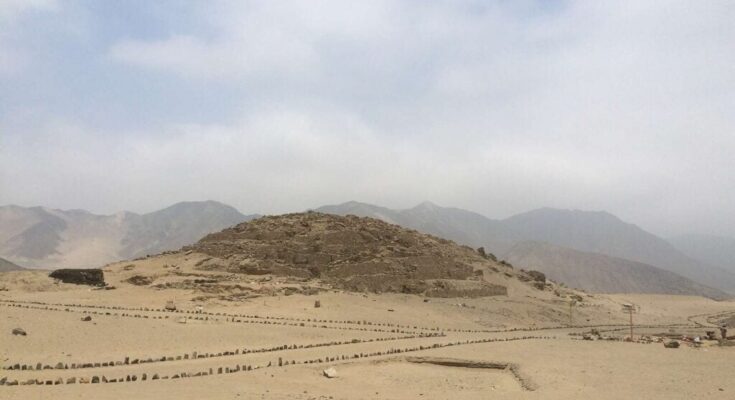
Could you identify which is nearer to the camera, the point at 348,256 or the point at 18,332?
the point at 18,332

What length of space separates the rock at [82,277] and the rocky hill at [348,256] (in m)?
5.45

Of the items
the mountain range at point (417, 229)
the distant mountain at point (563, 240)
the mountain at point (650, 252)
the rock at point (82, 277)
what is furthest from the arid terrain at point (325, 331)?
the mountain at point (650, 252)

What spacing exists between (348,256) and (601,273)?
83.7 metres

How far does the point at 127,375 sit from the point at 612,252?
18312 cm

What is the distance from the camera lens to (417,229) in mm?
133500

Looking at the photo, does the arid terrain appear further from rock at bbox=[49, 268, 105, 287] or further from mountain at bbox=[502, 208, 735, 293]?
mountain at bbox=[502, 208, 735, 293]

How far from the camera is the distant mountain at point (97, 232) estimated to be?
390ft

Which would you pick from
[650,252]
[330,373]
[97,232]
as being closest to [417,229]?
[97,232]

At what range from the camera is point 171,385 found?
1211cm

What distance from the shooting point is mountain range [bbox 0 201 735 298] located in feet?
348

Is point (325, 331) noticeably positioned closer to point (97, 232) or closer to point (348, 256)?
point (348, 256)

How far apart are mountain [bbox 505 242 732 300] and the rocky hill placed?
2638 inches

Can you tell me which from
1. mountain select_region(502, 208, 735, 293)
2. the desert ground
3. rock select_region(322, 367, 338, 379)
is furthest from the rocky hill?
mountain select_region(502, 208, 735, 293)

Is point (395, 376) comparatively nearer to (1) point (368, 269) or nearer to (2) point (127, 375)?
(2) point (127, 375)
